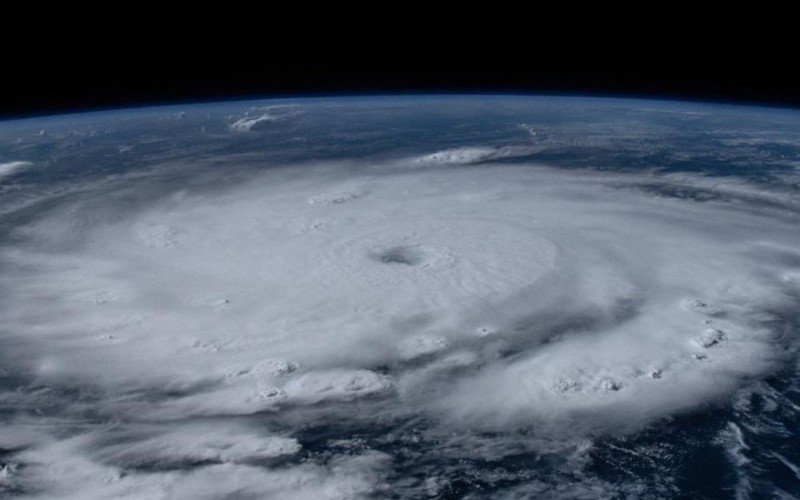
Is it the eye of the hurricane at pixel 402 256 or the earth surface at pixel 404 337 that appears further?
the eye of the hurricane at pixel 402 256

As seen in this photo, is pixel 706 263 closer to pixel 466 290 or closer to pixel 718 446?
pixel 466 290

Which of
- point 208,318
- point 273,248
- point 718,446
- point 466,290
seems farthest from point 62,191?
point 718,446


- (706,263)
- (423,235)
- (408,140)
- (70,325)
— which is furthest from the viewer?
(408,140)

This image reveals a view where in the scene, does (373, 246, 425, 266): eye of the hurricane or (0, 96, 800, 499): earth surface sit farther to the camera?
Answer: (373, 246, 425, 266): eye of the hurricane

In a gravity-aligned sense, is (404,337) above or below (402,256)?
below
